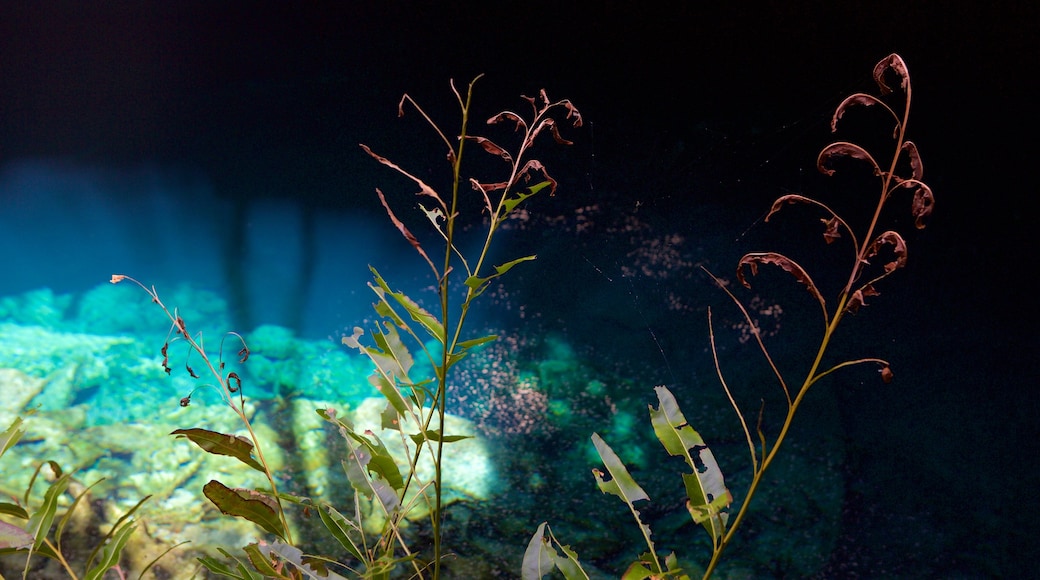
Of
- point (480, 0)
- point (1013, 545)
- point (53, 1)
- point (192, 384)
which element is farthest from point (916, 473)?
point (53, 1)

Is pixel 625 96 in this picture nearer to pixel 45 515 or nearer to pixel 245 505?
pixel 245 505

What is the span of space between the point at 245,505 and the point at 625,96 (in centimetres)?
104

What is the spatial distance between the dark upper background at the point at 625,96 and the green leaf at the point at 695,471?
723 millimetres

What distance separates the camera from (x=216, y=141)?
4.75 ft

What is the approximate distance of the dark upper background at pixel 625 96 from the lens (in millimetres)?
1241

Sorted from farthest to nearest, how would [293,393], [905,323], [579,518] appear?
[293,393] < [579,518] < [905,323]

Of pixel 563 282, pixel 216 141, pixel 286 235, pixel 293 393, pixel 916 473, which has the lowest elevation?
pixel 916 473

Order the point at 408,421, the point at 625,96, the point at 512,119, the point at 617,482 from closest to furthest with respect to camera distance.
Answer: the point at 512,119, the point at 617,482, the point at 625,96, the point at 408,421

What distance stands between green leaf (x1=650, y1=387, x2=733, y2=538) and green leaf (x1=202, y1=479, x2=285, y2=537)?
398mm

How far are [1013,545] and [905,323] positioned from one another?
52cm

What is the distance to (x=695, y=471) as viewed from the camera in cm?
63

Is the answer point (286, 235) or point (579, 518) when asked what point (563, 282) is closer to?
point (579, 518)

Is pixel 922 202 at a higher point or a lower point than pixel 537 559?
higher

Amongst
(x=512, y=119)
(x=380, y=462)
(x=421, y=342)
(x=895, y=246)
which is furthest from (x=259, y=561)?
(x=895, y=246)
